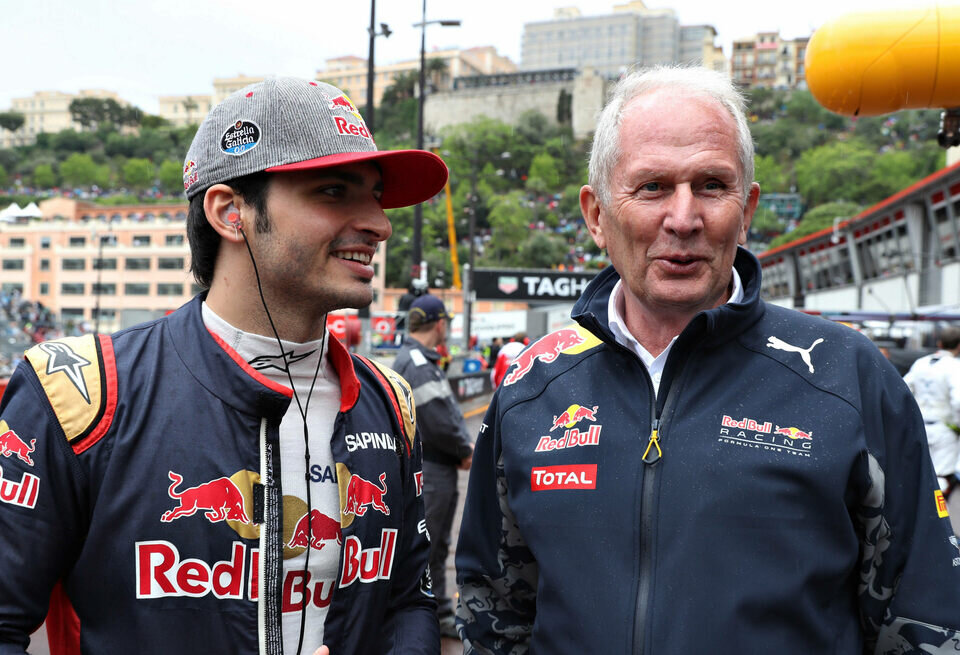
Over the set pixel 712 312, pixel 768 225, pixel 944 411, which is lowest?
pixel 944 411

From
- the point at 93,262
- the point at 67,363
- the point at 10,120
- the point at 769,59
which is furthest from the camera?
the point at 769,59

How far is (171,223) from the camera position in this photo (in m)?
82.4

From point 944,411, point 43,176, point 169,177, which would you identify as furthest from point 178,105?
point 944,411

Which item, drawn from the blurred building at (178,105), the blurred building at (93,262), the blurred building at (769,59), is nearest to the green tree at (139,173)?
the blurred building at (93,262)

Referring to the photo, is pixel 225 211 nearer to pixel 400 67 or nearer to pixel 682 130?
pixel 682 130

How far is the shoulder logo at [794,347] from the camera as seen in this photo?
1.97 meters

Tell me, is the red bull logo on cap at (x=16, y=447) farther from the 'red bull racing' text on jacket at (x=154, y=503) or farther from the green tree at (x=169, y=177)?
the green tree at (x=169, y=177)

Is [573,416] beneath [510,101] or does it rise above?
beneath

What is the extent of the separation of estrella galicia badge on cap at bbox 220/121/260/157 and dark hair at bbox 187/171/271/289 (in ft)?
0.20

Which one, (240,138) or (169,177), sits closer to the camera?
(240,138)

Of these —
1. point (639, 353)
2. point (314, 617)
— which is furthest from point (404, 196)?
point (314, 617)

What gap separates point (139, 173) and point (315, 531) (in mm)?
111306

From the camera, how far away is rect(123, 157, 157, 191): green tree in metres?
104

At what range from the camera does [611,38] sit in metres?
162
